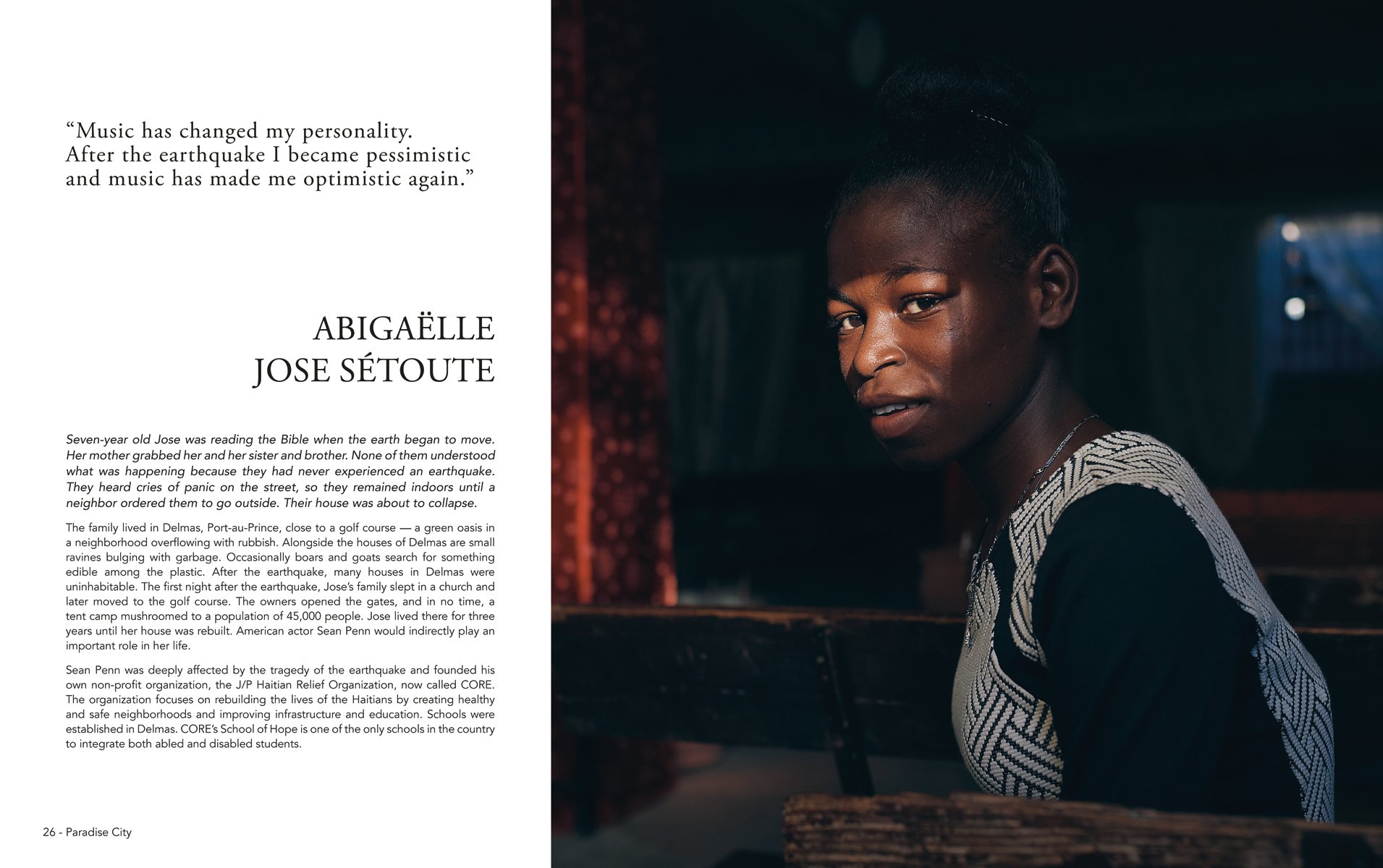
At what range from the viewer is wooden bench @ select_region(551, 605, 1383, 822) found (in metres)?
1.46

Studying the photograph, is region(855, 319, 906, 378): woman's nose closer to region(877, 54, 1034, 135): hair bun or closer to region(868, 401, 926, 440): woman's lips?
region(868, 401, 926, 440): woman's lips

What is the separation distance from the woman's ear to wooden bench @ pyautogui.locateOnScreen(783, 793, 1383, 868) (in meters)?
0.44

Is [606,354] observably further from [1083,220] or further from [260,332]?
[1083,220]

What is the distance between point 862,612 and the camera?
65.8 inches

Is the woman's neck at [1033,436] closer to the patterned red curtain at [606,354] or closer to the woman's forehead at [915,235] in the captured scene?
the woman's forehead at [915,235]

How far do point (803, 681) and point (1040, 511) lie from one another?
0.85 m

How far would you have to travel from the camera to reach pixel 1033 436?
1.04m

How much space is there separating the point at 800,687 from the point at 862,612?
169mm

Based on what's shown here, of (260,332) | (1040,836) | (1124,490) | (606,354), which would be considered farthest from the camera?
(606,354)

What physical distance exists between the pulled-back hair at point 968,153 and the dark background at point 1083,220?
4.50m

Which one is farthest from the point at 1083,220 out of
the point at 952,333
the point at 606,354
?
the point at 952,333

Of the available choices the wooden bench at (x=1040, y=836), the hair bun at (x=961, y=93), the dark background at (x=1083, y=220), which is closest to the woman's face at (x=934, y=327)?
the hair bun at (x=961, y=93)

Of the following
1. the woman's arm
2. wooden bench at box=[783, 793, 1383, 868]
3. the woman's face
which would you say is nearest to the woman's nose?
the woman's face

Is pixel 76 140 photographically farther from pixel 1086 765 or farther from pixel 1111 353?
pixel 1111 353
